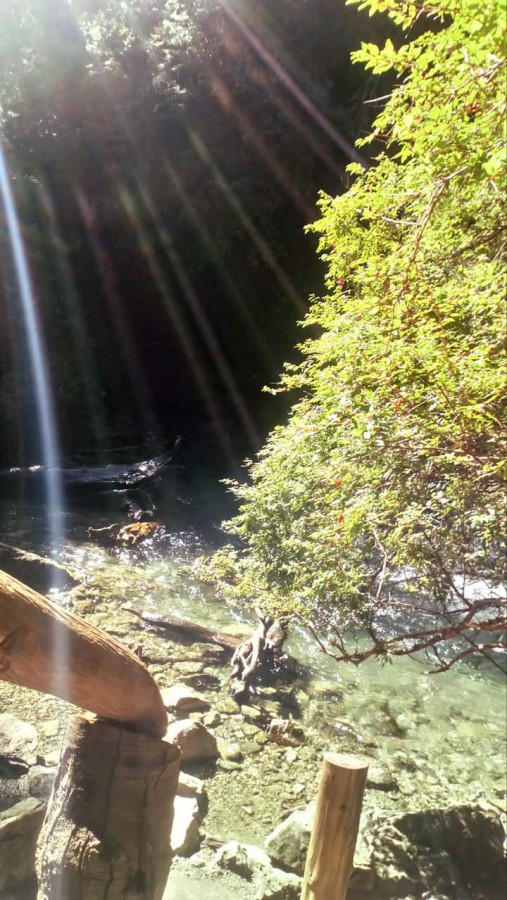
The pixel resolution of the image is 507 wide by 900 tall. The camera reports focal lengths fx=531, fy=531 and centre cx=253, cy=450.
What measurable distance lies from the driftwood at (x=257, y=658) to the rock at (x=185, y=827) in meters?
1.98

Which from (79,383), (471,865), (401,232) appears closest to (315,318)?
(401,232)

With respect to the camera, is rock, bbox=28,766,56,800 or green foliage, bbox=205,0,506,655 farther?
rock, bbox=28,766,56,800

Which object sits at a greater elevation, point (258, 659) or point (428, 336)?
point (428, 336)

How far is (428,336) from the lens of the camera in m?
2.31

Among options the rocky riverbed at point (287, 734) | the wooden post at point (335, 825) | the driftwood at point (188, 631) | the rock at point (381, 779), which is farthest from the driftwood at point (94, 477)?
the wooden post at point (335, 825)

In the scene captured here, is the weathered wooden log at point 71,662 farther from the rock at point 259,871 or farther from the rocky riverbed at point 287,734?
the rock at point 259,871

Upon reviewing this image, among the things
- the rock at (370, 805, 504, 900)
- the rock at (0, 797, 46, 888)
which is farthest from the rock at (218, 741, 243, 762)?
the rock at (0, 797, 46, 888)

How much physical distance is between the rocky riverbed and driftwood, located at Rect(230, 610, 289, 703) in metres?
0.17

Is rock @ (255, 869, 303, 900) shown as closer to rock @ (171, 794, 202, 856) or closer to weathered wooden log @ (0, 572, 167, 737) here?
rock @ (171, 794, 202, 856)

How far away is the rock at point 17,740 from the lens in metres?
4.02

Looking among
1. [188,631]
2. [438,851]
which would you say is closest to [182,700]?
[188,631]

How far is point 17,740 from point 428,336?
428 cm

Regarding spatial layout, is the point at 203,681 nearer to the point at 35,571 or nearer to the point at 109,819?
the point at 35,571

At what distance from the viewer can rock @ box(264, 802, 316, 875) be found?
375 cm
